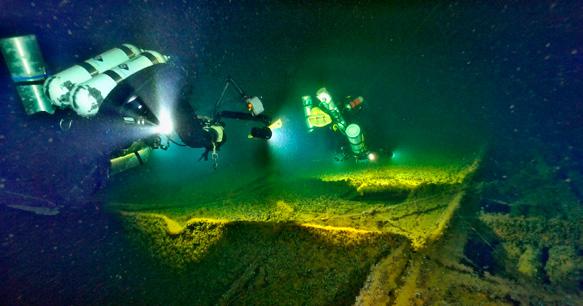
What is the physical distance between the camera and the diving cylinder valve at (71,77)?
128 inches

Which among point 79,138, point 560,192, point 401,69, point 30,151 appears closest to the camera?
point 560,192

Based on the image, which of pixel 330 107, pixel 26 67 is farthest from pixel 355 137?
pixel 26 67

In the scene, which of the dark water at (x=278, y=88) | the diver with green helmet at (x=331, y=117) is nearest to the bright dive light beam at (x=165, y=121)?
the dark water at (x=278, y=88)

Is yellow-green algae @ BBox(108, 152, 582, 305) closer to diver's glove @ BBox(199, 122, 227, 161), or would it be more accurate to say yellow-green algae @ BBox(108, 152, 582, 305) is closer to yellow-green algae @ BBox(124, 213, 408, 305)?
yellow-green algae @ BBox(124, 213, 408, 305)

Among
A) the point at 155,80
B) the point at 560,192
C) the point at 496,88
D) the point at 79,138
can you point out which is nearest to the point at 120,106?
the point at 155,80

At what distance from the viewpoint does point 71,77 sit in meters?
3.31

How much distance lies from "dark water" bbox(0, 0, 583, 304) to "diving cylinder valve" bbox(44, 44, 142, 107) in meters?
0.67

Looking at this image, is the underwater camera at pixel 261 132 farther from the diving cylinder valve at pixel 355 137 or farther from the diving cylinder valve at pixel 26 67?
the diving cylinder valve at pixel 26 67

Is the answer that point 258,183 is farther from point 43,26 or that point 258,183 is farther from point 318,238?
point 43,26

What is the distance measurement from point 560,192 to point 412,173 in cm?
200

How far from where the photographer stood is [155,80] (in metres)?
3.80

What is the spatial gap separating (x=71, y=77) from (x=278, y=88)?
181 inches

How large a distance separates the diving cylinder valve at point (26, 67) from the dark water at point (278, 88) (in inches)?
52.5

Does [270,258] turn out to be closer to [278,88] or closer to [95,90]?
[95,90]
